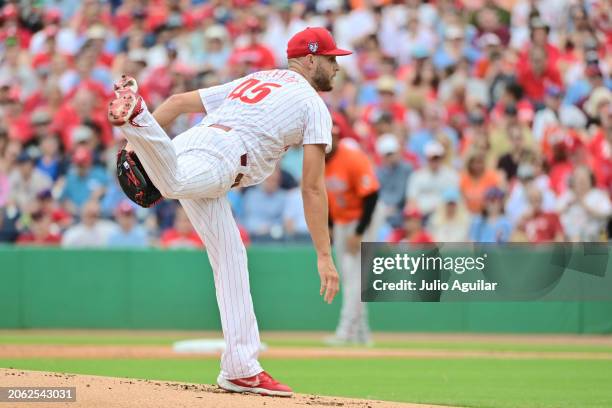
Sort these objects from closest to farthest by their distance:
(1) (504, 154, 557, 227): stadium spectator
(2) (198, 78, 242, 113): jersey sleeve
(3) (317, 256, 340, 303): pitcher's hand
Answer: (3) (317, 256, 340, 303): pitcher's hand, (2) (198, 78, 242, 113): jersey sleeve, (1) (504, 154, 557, 227): stadium spectator

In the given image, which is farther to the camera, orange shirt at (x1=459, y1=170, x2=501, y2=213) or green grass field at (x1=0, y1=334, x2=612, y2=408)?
orange shirt at (x1=459, y1=170, x2=501, y2=213)

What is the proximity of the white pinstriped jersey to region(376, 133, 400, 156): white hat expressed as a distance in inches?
291

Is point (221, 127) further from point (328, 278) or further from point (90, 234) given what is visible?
point (90, 234)

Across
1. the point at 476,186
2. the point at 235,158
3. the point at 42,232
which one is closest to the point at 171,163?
the point at 235,158

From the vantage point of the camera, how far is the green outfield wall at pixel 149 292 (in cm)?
1358

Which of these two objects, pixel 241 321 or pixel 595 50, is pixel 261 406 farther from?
pixel 595 50

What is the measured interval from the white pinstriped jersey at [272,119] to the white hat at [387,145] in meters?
7.39

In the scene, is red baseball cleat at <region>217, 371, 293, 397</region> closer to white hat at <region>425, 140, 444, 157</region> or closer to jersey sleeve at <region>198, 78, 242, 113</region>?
jersey sleeve at <region>198, 78, 242, 113</region>

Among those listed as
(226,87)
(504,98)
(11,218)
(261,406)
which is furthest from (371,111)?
(261,406)

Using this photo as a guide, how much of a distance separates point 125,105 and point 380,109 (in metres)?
9.47

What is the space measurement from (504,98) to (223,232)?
351 inches

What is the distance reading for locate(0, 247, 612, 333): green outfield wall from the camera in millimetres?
13578

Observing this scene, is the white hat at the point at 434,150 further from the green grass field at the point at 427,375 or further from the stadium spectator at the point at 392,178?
the green grass field at the point at 427,375

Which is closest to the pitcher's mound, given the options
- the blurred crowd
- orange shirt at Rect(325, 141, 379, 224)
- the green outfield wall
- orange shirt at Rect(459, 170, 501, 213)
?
orange shirt at Rect(325, 141, 379, 224)
